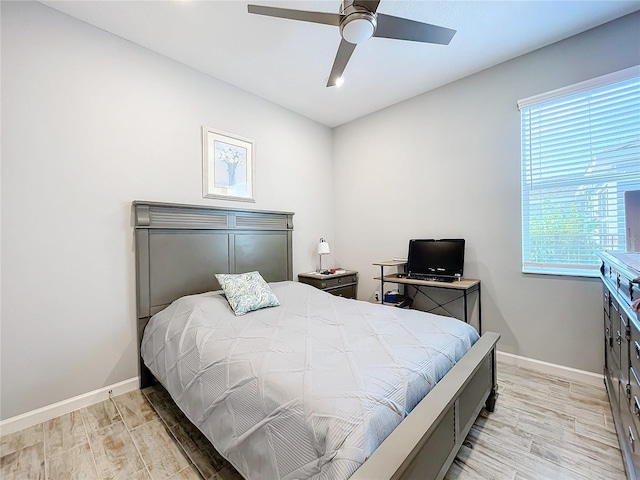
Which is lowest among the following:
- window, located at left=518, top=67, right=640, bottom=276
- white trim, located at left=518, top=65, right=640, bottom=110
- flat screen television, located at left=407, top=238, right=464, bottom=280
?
flat screen television, located at left=407, top=238, right=464, bottom=280

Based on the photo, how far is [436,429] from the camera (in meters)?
1.22

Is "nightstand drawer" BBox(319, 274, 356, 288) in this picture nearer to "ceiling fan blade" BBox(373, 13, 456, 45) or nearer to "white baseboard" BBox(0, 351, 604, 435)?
"white baseboard" BBox(0, 351, 604, 435)

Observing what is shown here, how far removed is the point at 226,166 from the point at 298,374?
2.50 metres

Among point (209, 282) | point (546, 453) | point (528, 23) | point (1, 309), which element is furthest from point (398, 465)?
point (528, 23)

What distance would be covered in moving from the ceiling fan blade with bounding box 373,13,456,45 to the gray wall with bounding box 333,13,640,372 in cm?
145

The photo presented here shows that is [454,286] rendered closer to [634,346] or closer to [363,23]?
[634,346]

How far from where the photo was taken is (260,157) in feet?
11.3

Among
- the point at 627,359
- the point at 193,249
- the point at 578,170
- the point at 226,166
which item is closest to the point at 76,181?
the point at 193,249

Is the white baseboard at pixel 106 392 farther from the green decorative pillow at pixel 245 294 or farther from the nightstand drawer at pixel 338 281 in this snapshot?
the nightstand drawer at pixel 338 281

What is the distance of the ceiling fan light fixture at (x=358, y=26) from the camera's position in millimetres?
1585

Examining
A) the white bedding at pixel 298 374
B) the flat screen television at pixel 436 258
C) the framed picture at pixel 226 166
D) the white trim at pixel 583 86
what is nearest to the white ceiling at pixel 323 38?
the white trim at pixel 583 86

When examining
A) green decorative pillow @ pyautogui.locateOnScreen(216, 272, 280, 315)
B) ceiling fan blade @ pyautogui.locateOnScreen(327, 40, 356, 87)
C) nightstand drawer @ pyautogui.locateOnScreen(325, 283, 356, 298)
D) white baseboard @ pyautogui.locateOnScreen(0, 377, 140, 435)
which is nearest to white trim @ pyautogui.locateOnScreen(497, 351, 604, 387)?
nightstand drawer @ pyautogui.locateOnScreen(325, 283, 356, 298)

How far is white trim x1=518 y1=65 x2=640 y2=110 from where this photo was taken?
86.4 inches

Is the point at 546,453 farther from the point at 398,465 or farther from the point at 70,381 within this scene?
the point at 70,381
